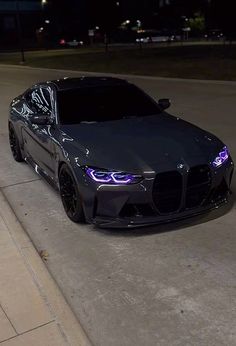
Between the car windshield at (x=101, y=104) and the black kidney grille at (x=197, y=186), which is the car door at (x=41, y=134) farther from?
the black kidney grille at (x=197, y=186)

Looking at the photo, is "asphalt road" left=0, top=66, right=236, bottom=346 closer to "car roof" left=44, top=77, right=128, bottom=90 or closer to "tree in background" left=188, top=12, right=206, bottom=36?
"car roof" left=44, top=77, right=128, bottom=90

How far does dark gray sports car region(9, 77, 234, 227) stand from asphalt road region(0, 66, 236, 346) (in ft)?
0.80

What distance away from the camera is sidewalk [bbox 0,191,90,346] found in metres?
3.17

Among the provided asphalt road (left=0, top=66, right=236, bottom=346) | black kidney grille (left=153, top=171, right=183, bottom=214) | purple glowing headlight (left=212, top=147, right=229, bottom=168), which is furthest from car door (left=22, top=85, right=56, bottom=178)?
purple glowing headlight (left=212, top=147, right=229, bottom=168)

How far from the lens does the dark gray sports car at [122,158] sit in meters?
4.43

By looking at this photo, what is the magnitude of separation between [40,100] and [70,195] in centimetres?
193

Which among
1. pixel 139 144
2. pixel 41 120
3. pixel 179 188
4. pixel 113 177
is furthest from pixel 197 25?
pixel 113 177

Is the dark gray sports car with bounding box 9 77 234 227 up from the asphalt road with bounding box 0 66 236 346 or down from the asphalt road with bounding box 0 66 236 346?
up

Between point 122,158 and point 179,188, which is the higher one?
point 122,158

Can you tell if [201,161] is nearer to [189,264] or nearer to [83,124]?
[189,264]

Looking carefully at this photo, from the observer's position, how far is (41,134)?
5.82 m

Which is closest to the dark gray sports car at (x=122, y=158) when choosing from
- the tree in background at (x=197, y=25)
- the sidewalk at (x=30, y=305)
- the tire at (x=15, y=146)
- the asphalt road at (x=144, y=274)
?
the asphalt road at (x=144, y=274)

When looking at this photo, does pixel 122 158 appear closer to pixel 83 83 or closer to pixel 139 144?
pixel 139 144

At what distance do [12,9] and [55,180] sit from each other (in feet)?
320
